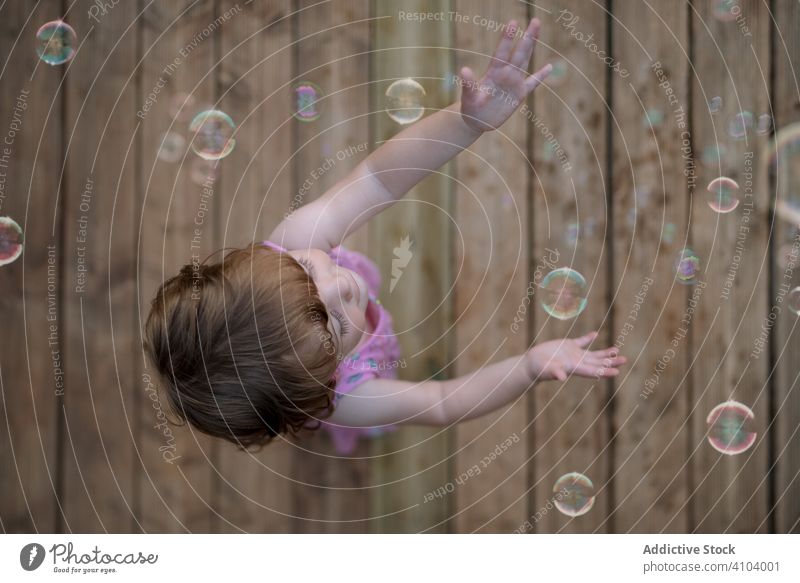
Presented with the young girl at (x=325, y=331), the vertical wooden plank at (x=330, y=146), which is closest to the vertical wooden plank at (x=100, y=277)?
the young girl at (x=325, y=331)

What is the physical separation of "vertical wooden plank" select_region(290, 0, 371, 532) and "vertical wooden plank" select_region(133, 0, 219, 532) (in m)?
0.10

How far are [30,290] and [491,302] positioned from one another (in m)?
0.57

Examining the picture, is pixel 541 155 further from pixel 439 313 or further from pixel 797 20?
pixel 797 20

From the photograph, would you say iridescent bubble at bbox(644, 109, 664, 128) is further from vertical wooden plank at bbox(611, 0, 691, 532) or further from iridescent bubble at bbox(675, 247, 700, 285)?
iridescent bubble at bbox(675, 247, 700, 285)

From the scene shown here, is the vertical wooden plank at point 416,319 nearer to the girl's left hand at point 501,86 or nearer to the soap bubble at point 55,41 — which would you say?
the girl's left hand at point 501,86

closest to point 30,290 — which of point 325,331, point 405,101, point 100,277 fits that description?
point 100,277

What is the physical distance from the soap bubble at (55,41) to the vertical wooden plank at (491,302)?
482 mm

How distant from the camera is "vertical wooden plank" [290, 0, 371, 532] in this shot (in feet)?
2.82

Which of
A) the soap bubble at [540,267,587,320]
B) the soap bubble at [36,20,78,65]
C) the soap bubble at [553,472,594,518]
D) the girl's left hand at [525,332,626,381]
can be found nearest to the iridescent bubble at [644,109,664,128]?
the soap bubble at [540,267,587,320]

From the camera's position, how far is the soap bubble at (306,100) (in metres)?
0.86

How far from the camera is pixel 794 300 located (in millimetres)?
881

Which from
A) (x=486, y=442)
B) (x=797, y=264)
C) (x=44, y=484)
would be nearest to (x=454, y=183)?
(x=486, y=442)

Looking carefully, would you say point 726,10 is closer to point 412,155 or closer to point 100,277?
point 412,155
